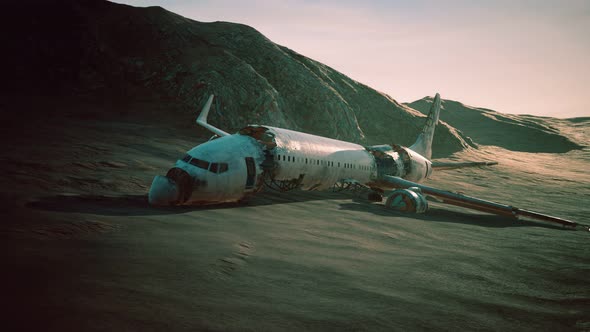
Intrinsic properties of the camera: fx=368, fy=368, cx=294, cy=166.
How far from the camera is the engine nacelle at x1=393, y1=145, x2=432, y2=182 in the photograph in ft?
92.8

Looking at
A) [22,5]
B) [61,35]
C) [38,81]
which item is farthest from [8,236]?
[22,5]

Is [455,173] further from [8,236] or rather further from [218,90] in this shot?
[8,236]

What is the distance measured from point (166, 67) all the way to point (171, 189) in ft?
132

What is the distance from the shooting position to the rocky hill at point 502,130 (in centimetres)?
9356

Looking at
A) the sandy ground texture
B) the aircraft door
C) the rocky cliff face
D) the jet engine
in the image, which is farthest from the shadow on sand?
the rocky cliff face

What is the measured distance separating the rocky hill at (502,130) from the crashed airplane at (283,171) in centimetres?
8125

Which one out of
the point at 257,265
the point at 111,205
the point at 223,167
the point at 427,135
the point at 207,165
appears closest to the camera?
the point at 257,265

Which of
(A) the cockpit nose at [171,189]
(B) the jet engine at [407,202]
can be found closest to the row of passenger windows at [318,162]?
(B) the jet engine at [407,202]

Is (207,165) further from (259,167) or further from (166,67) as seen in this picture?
(166,67)

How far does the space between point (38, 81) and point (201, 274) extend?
43299 mm

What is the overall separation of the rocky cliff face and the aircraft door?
27841 mm

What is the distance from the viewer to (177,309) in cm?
506

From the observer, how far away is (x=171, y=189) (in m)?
13.6

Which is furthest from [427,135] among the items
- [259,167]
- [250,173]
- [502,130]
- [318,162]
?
[502,130]
